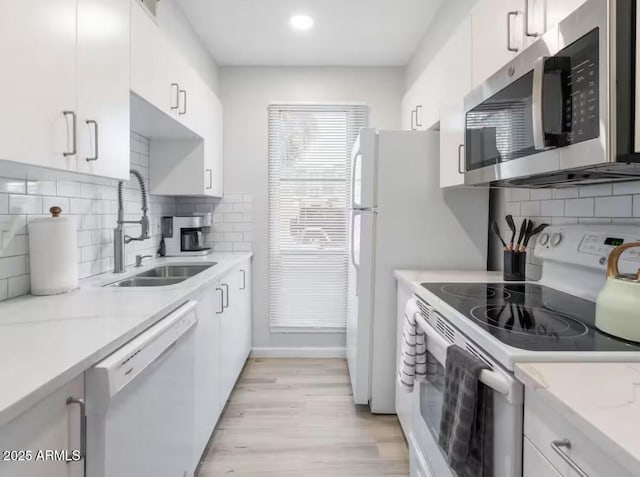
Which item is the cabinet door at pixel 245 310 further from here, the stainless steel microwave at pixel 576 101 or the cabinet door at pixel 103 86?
the stainless steel microwave at pixel 576 101

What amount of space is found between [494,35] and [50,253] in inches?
72.9

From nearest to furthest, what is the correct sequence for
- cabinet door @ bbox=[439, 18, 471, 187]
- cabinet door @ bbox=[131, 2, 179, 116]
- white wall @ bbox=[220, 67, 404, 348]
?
1. cabinet door @ bbox=[131, 2, 179, 116]
2. cabinet door @ bbox=[439, 18, 471, 187]
3. white wall @ bbox=[220, 67, 404, 348]

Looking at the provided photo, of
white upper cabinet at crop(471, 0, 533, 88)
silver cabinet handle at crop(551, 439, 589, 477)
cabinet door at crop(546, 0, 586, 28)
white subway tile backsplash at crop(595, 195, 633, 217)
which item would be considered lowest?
silver cabinet handle at crop(551, 439, 589, 477)

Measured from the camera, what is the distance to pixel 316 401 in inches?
105

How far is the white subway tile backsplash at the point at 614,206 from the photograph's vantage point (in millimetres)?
1353

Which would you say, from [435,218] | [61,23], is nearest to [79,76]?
[61,23]

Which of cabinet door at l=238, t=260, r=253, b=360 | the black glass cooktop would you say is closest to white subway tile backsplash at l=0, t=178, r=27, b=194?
cabinet door at l=238, t=260, r=253, b=360

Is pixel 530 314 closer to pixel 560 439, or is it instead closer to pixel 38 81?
pixel 560 439

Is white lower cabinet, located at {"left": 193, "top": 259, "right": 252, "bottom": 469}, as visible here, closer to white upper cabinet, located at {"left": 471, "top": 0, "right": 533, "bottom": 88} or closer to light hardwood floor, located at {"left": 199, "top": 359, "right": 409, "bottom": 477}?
light hardwood floor, located at {"left": 199, "top": 359, "right": 409, "bottom": 477}

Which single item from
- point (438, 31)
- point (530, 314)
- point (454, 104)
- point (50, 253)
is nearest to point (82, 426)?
point (50, 253)

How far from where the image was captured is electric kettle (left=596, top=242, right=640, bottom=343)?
36.9 inches

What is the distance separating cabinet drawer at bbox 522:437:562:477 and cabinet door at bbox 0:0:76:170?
140 centimetres

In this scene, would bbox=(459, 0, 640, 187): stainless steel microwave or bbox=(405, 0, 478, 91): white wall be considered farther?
bbox=(405, 0, 478, 91): white wall

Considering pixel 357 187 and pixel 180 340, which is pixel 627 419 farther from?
pixel 357 187
